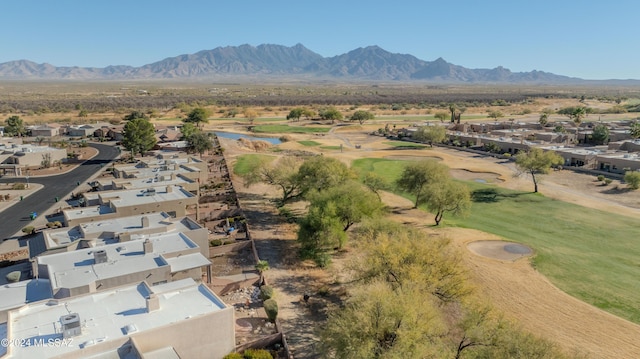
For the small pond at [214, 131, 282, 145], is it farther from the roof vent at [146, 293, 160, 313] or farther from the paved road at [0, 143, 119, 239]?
the roof vent at [146, 293, 160, 313]

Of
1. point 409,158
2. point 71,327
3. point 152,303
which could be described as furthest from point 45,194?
point 409,158

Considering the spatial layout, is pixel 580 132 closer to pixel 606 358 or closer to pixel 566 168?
pixel 566 168

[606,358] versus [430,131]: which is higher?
[430,131]

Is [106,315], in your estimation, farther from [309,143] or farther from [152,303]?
[309,143]

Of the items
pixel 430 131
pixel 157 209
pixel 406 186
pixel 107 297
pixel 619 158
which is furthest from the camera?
pixel 430 131

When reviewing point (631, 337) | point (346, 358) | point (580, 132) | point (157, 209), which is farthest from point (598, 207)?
point (580, 132)

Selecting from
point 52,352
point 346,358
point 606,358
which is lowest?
point 606,358

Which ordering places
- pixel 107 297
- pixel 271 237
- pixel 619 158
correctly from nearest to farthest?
pixel 107 297
pixel 271 237
pixel 619 158
